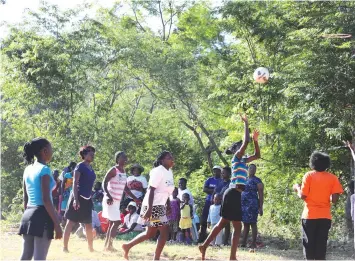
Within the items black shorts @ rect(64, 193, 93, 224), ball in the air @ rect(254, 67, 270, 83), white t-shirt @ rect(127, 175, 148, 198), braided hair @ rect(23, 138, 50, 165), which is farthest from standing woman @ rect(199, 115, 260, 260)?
white t-shirt @ rect(127, 175, 148, 198)

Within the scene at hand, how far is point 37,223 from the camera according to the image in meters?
5.64

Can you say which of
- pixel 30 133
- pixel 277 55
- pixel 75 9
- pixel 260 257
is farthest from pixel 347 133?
pixel 30 133

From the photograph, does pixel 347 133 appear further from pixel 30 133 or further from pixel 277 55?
pixel 30 133

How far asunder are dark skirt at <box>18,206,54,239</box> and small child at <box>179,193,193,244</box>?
6982 millimetres

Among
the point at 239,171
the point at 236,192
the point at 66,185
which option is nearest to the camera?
the point at 239,171

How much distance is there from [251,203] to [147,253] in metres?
2.70

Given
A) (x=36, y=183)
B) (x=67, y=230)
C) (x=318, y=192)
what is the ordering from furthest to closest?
(x=67, y=230) < (x=318, y=192) < (x=36, y=183)

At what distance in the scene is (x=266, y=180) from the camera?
49.0 ft

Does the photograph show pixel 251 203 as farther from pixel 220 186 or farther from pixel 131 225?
pixel 131 225

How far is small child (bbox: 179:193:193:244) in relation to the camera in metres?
12.5

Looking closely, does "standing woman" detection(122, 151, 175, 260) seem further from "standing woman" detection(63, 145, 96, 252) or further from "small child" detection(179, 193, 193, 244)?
"small child" detection(179, 193, 193, 244)

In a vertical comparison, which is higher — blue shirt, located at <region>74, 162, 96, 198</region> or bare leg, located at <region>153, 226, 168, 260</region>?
blue shirt, located at <region>74, 162, 96, 198</region>

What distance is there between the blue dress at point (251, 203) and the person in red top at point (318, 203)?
4.39 m

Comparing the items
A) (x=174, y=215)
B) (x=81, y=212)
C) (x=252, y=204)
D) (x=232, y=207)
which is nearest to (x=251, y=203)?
(x=252, y=204)
